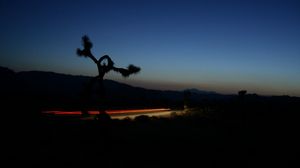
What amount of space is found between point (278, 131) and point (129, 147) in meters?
11.6

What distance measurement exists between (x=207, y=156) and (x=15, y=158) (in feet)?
24.7

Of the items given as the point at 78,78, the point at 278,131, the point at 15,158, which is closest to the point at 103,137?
the point at 15,158

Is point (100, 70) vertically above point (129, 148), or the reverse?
point (100, 70)

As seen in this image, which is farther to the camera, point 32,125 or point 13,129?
point 32,125

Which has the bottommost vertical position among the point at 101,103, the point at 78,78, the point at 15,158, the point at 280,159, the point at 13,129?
the point at 280,159

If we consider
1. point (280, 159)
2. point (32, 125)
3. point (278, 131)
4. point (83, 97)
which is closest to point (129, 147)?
point (83, 97)

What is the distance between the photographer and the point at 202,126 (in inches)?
689

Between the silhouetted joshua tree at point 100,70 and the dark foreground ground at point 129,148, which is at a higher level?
the silhouetted joshua tree at point 100,70

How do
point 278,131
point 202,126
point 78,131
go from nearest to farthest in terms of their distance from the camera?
1. point 78,131
2. point 278,131
3. point 202,126

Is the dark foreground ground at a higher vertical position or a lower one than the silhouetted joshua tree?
lower

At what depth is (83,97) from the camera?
34.9 feet

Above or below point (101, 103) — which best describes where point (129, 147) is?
below

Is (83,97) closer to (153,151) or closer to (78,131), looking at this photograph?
(78,131)

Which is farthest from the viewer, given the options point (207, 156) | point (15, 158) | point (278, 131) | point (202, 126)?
point (202, 126)
